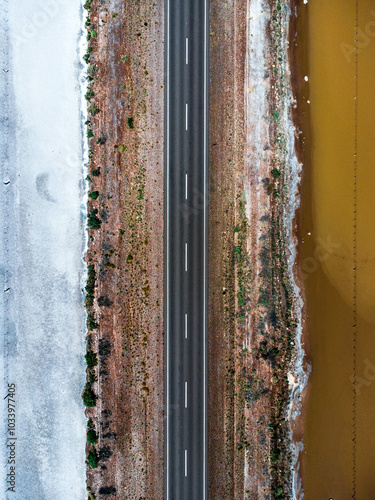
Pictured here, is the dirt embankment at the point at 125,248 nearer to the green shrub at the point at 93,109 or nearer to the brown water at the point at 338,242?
the green shrub at the point at 93,109

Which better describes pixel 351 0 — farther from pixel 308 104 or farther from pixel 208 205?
pixel 208 205

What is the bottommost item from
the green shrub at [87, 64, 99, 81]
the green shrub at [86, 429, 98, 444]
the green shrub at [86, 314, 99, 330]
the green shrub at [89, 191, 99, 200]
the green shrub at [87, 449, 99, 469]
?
the green shrub at [87, 449, 99, 469]

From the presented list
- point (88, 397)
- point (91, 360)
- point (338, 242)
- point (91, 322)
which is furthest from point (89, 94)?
point (88, 397)

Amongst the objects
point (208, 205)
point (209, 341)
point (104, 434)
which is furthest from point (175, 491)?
point (208, 205)

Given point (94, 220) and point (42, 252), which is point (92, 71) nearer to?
point (94, 220)

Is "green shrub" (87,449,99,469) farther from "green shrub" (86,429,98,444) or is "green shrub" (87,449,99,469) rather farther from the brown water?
the brown water

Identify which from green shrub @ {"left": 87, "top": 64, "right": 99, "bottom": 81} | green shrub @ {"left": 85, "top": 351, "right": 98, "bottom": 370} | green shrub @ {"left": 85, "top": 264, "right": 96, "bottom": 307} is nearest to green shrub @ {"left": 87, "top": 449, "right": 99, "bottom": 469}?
green shrub @ {"left": 85, "top": 351, "right": 98, "bottom": 370}

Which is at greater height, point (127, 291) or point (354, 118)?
point (354, 118)
